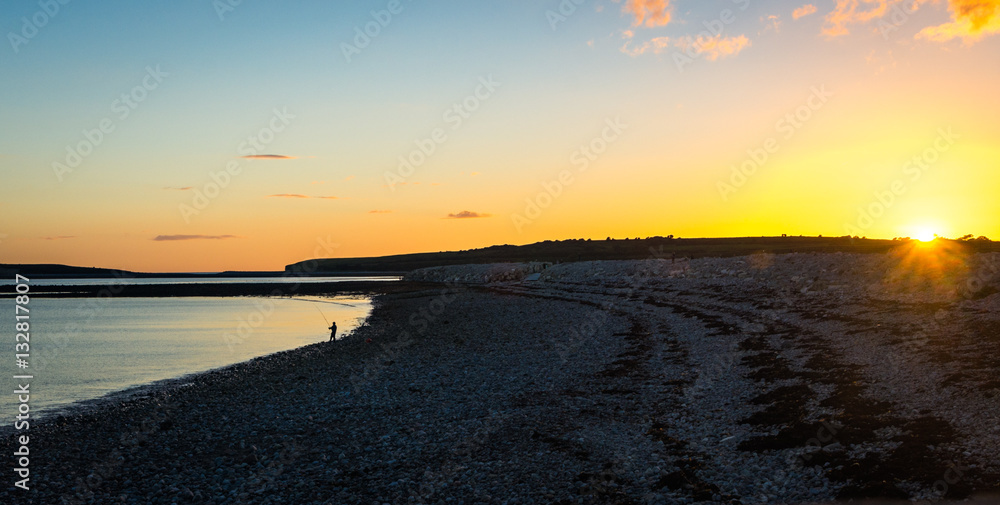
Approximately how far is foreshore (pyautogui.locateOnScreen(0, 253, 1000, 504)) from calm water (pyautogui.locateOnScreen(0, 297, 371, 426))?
3.80m

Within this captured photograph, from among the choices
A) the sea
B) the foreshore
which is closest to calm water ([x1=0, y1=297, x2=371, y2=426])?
the sea

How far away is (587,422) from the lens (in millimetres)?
15805

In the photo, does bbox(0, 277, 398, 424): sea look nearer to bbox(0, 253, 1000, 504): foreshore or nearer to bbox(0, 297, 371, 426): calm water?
bbox(0, 297, 371, 426): calm water

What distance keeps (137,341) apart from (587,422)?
35.6 meters

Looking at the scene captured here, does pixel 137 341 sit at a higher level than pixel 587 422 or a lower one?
lower

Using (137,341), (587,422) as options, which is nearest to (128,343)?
(137,341)

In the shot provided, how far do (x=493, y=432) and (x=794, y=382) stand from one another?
31.6ft

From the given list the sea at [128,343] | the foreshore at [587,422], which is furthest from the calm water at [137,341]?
the foreshore at [587,422]

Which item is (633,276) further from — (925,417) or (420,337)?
(925,417)

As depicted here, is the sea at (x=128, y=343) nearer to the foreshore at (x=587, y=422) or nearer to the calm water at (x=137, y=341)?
the calm water at (x=137, y=341)

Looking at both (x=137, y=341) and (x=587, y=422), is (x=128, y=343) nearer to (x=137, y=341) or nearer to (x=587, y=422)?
(x=137, y=341)

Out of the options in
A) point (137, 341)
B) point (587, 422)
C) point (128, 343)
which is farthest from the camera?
point (137, 341)

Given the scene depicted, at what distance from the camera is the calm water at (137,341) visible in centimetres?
2531

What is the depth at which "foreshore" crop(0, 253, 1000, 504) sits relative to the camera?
1114 cm
